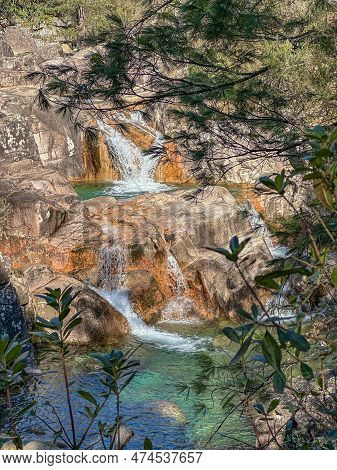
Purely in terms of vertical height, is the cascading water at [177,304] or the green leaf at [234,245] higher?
the green leaf at [234,245]

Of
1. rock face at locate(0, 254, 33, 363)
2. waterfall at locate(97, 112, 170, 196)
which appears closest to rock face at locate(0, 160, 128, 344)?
rock face at locate(0, 254, 33, 363)

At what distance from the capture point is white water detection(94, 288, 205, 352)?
885cm

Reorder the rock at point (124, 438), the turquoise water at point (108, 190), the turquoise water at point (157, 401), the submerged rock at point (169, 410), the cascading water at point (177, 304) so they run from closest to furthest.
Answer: the rock at point (124, 438)
the turquoise water at point (157, 401)
the submerged rock at point (169, 410)
the cascading water at point (177, 304)
the turquoise water at point (108, 190)

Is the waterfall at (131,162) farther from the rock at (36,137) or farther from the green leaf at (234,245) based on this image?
the green leaf at (234,245)

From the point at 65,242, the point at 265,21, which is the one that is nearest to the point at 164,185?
the point at 65,242

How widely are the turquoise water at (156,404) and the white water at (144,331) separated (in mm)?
177

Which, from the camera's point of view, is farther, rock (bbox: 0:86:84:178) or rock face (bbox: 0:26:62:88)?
rock face (bbox: 0:26:62:88)

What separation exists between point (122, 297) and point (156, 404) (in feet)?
10.8

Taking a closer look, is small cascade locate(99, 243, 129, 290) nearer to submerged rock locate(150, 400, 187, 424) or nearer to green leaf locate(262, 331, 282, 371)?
submerged rock locate(150, 400, 187, 424)

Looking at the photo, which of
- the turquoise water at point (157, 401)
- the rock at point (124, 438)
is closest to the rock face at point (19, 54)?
the turquoise water at point (157, 401)

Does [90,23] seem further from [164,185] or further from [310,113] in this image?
[310,113]

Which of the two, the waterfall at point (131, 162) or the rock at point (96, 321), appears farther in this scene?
the waterfall at point (131, 162)

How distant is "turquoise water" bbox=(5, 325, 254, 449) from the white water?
7.0 inches

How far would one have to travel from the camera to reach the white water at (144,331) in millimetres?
8852
